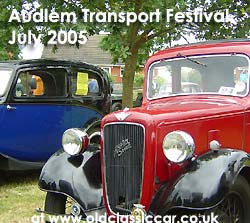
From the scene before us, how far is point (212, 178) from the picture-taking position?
345 centimetres

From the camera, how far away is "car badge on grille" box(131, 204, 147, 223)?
351 cm

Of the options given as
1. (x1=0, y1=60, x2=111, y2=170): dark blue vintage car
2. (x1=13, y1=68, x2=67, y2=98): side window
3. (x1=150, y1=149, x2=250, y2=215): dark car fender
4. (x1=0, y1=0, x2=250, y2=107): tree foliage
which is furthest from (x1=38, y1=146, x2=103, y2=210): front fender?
(x1=0, y1=0, x2=250, y2=107): tree foliage

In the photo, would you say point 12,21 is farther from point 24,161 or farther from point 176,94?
point 176,94

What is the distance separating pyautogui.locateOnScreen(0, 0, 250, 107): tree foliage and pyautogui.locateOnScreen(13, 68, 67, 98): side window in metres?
0.83

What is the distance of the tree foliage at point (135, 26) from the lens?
7.49 m

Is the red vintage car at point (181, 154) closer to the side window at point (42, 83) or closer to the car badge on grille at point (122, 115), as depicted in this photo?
the car badge on grille at point (122, 115)

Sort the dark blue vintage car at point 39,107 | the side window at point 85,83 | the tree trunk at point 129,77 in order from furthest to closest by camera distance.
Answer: the tree trunk at point 129,77, the side window at point 85,83, the dark blue vintage car at point 39,107

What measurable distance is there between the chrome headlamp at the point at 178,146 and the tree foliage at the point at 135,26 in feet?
13.1

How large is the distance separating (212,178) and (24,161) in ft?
12.9

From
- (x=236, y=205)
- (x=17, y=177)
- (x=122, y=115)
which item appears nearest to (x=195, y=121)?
(x=122, y=115)

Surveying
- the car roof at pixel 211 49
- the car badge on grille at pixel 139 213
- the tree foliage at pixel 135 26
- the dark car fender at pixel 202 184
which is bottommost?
the car badge on grille at pixel 139 213

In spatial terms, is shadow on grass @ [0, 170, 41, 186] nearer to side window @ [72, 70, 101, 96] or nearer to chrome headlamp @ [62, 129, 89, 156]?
side window @ [72, 70, 101, 96]

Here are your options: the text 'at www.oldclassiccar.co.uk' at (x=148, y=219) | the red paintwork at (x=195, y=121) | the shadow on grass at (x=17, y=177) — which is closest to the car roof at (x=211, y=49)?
the red paintwork at (x=195, y=121)

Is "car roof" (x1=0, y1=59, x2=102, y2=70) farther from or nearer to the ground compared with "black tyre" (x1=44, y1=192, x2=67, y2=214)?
farther from the ground
